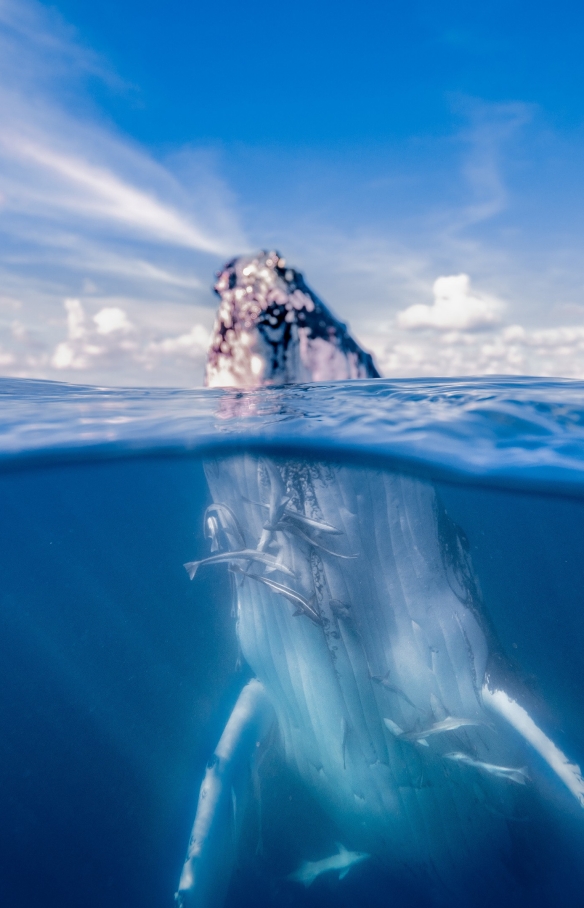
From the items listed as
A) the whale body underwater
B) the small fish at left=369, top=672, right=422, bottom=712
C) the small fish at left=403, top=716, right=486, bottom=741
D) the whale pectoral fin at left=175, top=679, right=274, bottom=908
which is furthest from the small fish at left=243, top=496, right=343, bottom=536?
the small fish at left=403, top=716, right=486, bottom=741

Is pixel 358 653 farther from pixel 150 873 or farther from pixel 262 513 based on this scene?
pixel 150 873

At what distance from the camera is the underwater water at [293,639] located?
15.4ft

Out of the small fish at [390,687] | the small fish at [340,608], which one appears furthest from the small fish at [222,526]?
the small fish at [390,687]

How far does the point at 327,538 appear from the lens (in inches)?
205

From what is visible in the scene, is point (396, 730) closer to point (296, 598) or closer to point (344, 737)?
point (344, 737)

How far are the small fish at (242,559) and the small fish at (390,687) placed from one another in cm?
118

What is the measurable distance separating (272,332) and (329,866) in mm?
6051

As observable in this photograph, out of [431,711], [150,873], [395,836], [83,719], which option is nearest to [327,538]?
[431,711]

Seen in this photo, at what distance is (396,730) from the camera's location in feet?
15.0

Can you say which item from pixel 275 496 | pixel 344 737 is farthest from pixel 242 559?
pixel 344 737

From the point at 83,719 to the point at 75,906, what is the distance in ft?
7.65

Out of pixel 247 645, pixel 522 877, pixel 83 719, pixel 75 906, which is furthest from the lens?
pixel 83 719

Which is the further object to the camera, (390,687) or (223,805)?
(390,687)

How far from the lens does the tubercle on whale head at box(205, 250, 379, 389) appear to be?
734 centimetres
